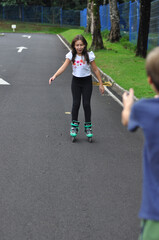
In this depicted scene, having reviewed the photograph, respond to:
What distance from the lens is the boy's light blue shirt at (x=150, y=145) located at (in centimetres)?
219

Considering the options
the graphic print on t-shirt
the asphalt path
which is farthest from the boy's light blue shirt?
the graphic print on t-shirt

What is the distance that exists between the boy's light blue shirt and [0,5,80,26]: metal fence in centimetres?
6382

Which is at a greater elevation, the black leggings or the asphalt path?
the black leggings

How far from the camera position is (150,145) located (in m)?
2.24

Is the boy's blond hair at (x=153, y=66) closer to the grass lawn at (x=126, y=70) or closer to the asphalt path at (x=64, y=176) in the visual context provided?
the asphalt path at (x=64, y=176)

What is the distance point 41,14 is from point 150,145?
214 ft

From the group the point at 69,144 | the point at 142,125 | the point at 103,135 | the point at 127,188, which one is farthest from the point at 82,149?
the point at 142,125

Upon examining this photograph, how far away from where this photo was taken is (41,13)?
2554 inches

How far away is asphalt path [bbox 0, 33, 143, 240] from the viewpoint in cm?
390

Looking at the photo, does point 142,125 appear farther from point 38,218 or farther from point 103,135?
point 103,135

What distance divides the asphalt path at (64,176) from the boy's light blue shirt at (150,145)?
5.23 feet

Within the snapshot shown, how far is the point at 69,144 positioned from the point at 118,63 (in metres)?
11.7

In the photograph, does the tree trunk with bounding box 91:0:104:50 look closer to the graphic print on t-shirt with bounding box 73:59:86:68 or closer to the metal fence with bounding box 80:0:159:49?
the metal fence with bounding box 80:0:159:49

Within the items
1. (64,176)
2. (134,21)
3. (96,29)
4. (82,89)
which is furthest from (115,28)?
(64,176)
